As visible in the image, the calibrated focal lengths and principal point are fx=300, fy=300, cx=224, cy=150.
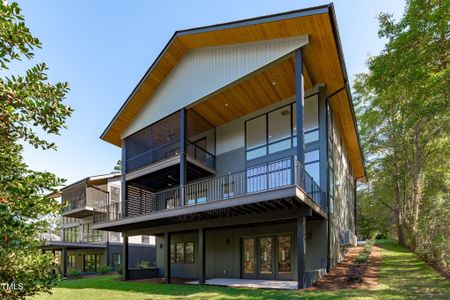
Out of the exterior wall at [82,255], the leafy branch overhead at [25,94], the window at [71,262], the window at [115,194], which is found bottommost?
the window at [71,262]

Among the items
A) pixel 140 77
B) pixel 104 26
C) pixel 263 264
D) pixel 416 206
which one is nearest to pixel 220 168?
pixel 263 264

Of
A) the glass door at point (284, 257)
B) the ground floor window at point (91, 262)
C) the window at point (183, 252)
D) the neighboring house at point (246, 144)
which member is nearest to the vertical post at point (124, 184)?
the neighboring house at point (246, 144)

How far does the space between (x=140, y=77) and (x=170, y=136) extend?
370 cm

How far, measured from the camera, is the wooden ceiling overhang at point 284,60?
32.9ft

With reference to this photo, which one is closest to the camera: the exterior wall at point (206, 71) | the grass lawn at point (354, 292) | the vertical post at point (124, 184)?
the grass lawn at point (354, 292)

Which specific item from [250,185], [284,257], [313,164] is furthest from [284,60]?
[284,257]

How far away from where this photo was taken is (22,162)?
311cm

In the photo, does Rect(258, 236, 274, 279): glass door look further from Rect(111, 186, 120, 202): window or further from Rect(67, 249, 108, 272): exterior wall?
Rect(111, 186, 120, 202): window

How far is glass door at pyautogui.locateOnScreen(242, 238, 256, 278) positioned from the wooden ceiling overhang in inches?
266

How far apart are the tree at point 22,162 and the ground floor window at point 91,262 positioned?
25.3 m

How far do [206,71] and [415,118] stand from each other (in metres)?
8.53

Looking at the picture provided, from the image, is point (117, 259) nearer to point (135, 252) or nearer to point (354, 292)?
point (135, 252)

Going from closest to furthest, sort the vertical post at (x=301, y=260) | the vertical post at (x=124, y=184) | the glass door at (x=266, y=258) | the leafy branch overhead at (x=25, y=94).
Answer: the leafy branch overhead at (x=25, y=94) < the vertical post at (x=301, y=260) < the glass door at (x=266, y=258) < the vertical post at (x=124, y=184)

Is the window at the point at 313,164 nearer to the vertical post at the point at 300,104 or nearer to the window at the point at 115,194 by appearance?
the vertical post at the point at 300,104
